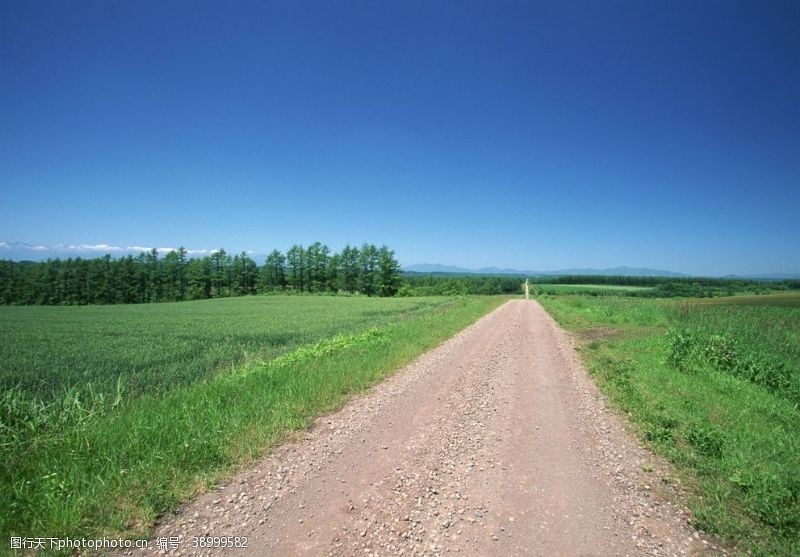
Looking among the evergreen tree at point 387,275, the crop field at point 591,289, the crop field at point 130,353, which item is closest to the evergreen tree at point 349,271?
the evergreen tree at point 387,275

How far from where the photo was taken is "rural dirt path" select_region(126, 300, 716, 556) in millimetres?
3867

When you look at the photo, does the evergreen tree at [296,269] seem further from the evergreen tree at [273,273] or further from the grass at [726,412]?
the grass at [726,412]

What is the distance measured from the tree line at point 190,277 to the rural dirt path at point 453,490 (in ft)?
261

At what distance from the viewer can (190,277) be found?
94500mm

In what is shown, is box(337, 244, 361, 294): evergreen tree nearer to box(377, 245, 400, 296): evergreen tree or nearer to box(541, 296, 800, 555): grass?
box(377, 245, 400, 296): evergreen tree

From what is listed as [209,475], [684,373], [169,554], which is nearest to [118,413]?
[209,475]

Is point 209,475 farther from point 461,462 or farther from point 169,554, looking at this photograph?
point 461,462

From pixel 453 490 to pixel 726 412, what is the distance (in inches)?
266

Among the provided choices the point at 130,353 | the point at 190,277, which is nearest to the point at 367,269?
the point at 190,277

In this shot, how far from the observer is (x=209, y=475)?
5.12m

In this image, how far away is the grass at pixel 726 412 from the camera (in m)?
4.23

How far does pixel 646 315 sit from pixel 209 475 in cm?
2637

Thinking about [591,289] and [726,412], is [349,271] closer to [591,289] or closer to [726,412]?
[591,289]

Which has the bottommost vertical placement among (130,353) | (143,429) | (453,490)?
(130,353)
